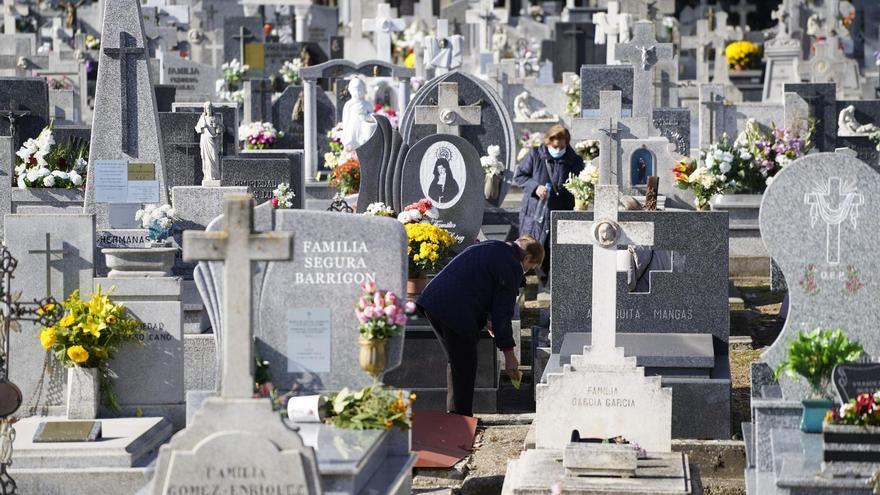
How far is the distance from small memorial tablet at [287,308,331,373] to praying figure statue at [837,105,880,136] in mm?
13256

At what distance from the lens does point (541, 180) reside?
15.0m

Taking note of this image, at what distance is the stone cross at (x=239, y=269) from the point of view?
739cm

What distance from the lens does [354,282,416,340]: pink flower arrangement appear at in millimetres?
8867

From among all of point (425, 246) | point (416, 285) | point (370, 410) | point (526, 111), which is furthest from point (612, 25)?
point (370, 410)

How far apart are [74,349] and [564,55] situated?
24.6 m

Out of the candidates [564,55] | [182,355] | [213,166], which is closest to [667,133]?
[213,166]

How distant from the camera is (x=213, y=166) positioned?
15.5 metres

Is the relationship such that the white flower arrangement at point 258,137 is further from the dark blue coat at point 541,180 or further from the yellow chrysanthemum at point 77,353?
the yellow chrysanthemum at point 77,353

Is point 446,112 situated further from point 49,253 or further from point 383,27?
point 383,27

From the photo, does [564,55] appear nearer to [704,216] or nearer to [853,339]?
[704,216]

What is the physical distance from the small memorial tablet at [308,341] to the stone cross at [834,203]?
8.01ft

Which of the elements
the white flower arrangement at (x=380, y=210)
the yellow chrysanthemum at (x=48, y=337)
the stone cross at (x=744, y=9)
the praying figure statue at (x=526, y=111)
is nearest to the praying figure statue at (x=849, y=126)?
the praying figure statue at (x=526, y=111)

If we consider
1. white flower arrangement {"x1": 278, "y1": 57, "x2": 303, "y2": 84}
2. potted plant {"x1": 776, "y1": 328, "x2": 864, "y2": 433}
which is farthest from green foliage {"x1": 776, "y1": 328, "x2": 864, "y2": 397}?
white flower arrangement {"x1": 278, "y1": 57, "x2": 303, "y2": 84}

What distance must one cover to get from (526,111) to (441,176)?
40.7ft
